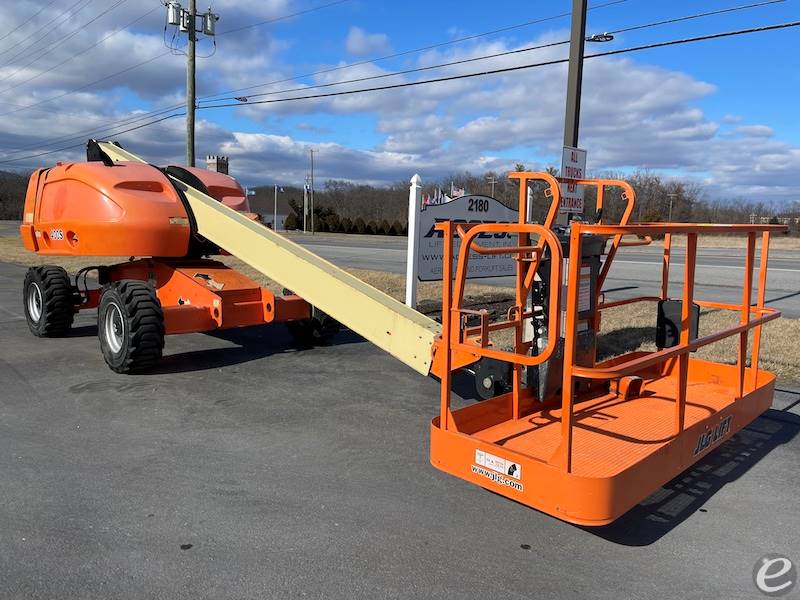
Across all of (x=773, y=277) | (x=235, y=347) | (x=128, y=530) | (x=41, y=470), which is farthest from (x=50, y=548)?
(x=773, y=277)

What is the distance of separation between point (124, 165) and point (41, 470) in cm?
480

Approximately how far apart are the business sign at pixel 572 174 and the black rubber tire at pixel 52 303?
662 cm

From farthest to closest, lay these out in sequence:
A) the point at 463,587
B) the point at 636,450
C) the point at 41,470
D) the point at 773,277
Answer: the point at 773,277, the point at 41,470, the point at 636,450, the point at 463,587

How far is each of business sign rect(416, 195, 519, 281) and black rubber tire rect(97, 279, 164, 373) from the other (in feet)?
11.3

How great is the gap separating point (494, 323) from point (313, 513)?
7.18 ft

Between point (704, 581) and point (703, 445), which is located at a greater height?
point (703, 445)

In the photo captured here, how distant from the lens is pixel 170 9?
75.1 ft

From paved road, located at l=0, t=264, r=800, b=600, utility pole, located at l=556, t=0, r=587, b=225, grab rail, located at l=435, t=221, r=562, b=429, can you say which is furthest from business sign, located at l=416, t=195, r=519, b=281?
grab rail, located at l=435, t=221, r=562, b=429

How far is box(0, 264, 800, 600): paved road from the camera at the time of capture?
3.20 m

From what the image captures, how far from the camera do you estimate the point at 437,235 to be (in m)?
9.06

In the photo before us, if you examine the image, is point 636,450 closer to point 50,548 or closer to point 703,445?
point 703,445

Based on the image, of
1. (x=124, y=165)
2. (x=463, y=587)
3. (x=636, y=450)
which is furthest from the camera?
(x=124, y=165)

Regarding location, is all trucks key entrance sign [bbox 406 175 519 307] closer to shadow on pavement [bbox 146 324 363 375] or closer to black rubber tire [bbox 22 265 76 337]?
shadow on pavement [bbox 146 324 363 375]

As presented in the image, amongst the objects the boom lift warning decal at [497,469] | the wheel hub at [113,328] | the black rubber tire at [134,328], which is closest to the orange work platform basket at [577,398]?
the boom lift warning decal at [497,469]
